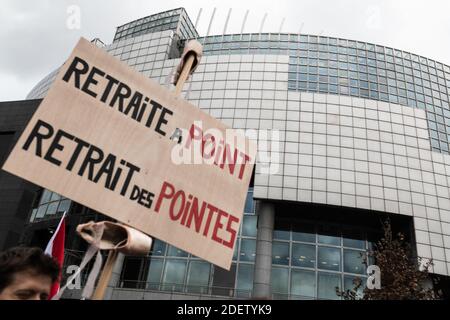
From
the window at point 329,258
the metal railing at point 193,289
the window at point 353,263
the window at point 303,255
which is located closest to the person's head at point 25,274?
the metal railing at point 193,289

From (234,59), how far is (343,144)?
13.9 m

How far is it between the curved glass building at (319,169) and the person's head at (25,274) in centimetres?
2322

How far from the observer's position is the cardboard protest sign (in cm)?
322

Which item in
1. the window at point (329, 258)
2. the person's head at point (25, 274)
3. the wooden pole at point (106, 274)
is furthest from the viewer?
the window at point (329, 258)

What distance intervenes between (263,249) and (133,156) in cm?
2554

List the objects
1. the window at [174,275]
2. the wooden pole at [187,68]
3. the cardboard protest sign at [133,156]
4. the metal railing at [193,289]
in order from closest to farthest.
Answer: the cardboard protest sign at [133,156], the wooden pole at [187,68], the metal railing at [193,289], the window at [174,275]

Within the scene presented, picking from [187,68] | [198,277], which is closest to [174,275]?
[198,277]

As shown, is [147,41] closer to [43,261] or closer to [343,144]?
[343,144]

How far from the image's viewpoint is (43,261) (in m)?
2.71

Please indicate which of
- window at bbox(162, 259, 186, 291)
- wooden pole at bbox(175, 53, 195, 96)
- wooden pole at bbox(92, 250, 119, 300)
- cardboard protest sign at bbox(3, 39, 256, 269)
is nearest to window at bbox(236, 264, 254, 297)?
window at bbox(162, 259, 186, 291)

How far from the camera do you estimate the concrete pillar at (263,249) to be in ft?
86.4

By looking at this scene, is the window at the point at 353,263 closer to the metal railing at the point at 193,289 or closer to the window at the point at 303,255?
the window at the point at 303,255

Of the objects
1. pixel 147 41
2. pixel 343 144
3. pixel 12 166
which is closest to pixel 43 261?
pixel 12 166

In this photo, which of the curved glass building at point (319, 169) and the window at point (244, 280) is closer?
the window at point (244, 280)
